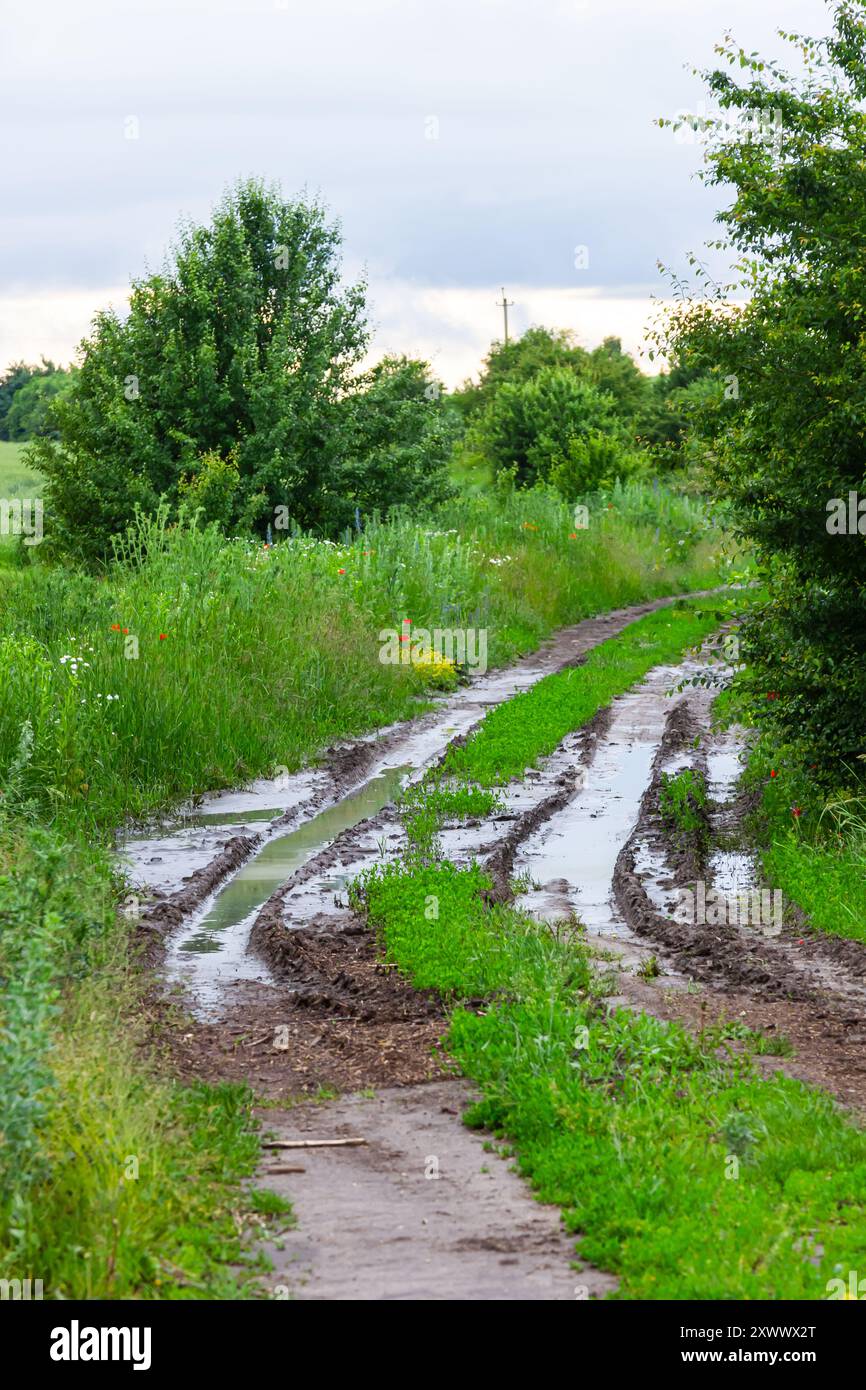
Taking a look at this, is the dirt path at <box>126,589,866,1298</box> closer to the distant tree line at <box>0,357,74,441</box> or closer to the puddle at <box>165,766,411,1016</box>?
the puddle at <box>165,766,411,1016</box>

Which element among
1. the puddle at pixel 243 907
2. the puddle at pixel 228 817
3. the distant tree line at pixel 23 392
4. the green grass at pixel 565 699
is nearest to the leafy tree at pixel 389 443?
the green grass at pixel 565 699

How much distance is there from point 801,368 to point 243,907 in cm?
516

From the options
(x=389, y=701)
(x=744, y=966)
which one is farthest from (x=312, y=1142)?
(x=389, y=701)

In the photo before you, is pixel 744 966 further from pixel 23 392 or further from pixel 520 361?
pixel 23 392

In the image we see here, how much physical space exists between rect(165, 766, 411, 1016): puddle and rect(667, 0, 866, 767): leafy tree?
11.4ft

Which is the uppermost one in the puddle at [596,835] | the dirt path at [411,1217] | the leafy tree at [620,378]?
the leafy tree at [620,378]

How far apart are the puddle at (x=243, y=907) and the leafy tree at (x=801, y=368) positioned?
11.4 feet

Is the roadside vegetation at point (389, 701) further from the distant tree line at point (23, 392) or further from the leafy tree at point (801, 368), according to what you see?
the distant tree line at point (23, 392)

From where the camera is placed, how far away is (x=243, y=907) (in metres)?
9.10

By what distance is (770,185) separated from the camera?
983 centimetres

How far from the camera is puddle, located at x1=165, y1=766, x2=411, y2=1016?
769cm

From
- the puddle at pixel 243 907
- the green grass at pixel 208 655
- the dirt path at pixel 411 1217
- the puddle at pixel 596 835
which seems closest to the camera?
the dirt path at pixel 411 1217

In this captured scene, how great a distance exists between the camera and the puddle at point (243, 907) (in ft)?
25.2

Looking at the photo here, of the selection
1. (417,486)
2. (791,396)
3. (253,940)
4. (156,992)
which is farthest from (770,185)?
(417,486)
